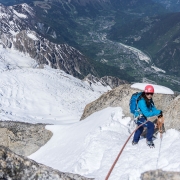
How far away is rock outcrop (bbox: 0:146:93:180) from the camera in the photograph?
9.33 meters

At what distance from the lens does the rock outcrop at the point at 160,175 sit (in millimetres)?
11070

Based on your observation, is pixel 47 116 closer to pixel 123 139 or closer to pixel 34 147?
pixel 34 147

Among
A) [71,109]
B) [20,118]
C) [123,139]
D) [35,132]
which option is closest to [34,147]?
[35,132]

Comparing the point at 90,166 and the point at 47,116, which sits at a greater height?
the point at 90,166

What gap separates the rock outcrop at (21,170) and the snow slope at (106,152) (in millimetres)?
3301

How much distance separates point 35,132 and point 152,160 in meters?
13.5

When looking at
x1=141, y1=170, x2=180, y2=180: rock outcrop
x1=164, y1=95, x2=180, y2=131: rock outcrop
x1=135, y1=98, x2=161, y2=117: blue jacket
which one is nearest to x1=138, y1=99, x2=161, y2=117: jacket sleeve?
x1=135, y1=98, x2=161, y2=117: blue jacket

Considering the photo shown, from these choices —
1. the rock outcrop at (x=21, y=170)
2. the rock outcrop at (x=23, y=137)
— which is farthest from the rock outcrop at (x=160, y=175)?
the rock outcrop at (x=23, y=137)

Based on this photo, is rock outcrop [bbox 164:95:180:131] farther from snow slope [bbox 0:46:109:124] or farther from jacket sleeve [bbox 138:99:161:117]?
snow slope [bbox 0:46:109:124]

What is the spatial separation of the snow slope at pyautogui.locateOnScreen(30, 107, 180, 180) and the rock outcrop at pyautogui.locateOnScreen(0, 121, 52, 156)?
1.08 metres

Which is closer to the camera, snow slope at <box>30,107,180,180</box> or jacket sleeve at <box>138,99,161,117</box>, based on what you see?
snow slope at <box>30,107,180,180</box>

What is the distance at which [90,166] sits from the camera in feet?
46.9

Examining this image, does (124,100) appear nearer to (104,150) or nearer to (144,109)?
(104,150)

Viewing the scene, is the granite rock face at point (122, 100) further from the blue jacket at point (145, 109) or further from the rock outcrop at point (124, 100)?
the blue jacket at point (145, 109)
